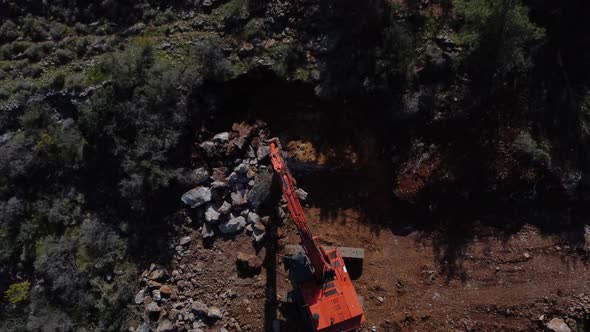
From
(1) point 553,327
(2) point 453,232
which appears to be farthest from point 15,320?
(1) point 553,327

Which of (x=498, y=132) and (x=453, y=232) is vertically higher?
(x=498, y=132)

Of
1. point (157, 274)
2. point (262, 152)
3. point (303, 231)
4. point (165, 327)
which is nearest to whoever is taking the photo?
point (303, 231)

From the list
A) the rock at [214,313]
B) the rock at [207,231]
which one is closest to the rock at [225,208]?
the rock at [207,231]

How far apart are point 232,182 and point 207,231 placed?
7.29 ft

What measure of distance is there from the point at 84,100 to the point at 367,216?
12.8m

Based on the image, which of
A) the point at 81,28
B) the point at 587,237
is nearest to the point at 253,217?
the point at 81,28

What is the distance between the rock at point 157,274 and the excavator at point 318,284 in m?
5.35

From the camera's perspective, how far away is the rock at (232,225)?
734 inches

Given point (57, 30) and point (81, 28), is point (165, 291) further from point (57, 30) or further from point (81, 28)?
point (57, 30)

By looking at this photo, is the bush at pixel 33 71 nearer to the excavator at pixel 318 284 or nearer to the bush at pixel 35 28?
the bush at pixel 35 28

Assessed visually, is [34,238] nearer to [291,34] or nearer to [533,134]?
[291,34]

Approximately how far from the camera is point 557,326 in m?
16.3

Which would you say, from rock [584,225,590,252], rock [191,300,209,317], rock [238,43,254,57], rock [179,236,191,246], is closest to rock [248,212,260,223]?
rock [179,236,191,246]

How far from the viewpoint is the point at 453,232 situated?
18.2 m
